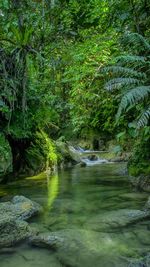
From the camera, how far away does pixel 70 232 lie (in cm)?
379

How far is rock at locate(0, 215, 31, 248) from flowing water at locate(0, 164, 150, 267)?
115 millimetres

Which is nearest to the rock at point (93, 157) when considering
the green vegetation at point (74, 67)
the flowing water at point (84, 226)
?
the green vegetation at point (74, 67)

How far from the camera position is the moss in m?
8.73

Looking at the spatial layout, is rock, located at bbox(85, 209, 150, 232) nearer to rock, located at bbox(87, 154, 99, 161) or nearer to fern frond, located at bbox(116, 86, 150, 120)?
fern frond, located at bbox(116, 86, 150, 120)

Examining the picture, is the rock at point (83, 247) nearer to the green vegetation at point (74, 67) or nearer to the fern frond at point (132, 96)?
the fern frond at point (132, 96)

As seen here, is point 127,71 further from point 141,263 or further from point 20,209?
point 141,263

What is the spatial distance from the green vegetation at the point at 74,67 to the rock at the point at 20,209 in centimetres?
190

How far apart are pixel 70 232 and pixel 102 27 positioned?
236 inches

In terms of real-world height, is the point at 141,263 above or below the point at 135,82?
below

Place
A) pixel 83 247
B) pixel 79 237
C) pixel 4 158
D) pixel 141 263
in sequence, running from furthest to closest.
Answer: pixel 4 158
pixel 79 237
pixel 83 247
pixel 141 263

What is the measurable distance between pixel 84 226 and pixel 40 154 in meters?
5.11

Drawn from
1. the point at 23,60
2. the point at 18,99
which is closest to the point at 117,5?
the point at 23,60

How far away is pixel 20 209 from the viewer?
14.9 ft

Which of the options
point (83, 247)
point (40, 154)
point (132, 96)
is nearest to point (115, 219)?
point (83, 247)
